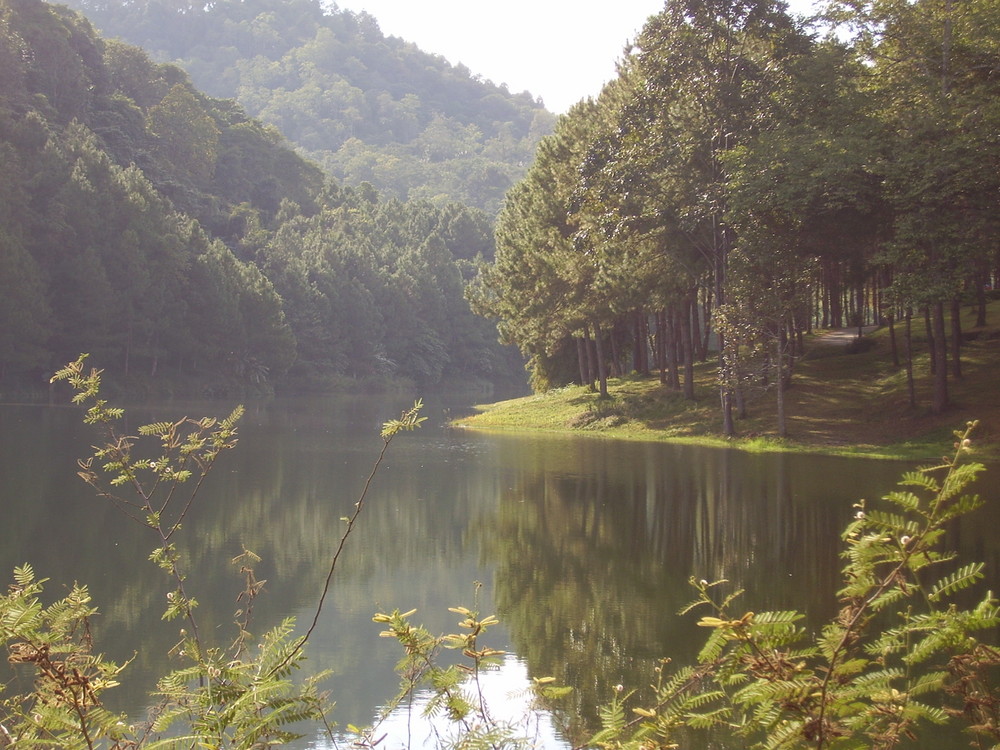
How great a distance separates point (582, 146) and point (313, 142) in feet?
560

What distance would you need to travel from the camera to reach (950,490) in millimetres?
2701

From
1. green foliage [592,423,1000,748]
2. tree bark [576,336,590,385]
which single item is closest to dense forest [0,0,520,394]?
tree bark [576,336,590,385]

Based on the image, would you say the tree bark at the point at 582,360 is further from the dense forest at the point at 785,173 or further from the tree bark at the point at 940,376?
the tree bark at the point at 940,376

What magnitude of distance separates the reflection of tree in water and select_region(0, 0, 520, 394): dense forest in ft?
122

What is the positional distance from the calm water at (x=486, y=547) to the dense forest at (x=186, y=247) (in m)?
28.8

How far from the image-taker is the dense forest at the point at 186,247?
50906mm

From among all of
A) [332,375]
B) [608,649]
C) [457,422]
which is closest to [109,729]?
[608,649]

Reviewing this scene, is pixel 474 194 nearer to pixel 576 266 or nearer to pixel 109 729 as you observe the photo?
pixel 576 266

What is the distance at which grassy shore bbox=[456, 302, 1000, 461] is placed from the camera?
25.2m

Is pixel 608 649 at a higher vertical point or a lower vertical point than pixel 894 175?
lower

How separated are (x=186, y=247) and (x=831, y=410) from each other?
146ft

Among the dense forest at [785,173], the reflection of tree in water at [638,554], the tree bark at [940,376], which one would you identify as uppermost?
the dense forest at [785,173]

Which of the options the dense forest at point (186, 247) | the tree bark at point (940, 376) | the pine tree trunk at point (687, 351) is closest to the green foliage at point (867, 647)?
the tree bark at point (940, 376)

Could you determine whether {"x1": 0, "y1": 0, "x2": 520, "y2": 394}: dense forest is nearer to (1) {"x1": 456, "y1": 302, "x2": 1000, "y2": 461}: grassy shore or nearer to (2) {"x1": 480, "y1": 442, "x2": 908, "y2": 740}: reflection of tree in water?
(1) {"x1": 456, "y1": 302, "x2": 1000, "y2": 461}: grassy shore
